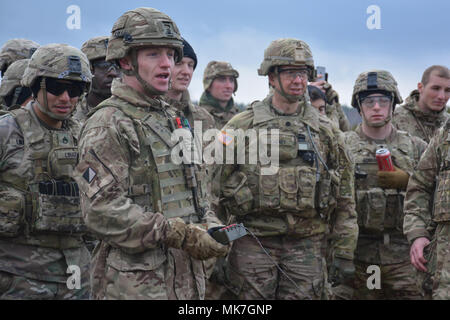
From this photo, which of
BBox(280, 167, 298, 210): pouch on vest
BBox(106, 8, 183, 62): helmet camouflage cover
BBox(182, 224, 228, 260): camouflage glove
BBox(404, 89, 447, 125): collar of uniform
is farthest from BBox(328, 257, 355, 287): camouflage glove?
BBox(404, 89, 447, 125): collar of uniform

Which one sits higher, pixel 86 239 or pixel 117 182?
pixel 117 182

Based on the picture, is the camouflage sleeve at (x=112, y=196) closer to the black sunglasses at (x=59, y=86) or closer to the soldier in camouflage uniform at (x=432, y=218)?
the black sunglasses at (x=59, y=86)

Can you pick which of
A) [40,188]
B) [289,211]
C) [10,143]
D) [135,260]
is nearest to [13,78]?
[10,143]

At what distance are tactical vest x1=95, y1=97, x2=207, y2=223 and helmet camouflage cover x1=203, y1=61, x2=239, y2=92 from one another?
759 cm

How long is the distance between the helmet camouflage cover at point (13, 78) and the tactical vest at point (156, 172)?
110 inches

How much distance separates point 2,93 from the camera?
6590 millimetres

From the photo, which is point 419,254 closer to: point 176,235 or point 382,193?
point 382,193

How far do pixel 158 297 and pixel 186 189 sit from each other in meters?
0.78

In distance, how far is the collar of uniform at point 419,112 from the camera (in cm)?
865

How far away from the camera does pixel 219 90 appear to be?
38.4 feet
